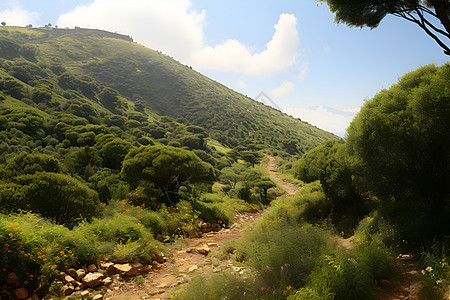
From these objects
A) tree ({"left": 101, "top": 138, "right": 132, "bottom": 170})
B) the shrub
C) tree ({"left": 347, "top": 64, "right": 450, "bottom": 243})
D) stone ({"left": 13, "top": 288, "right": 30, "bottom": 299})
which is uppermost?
tree ({"left": 347, "top": 64, "right": 450, "bottom": 243})

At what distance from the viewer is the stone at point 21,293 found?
4.13 meters

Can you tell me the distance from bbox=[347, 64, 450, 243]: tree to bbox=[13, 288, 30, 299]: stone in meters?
9.21

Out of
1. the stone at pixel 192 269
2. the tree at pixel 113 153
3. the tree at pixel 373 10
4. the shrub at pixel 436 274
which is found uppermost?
the tree at pixel 373 10

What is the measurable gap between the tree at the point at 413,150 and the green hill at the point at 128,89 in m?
59.9

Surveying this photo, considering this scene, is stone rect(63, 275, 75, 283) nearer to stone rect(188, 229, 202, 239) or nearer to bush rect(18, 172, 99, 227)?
bush rect(18, 172, 99, 227)

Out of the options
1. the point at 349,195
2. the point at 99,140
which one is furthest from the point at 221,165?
the point at 349,195

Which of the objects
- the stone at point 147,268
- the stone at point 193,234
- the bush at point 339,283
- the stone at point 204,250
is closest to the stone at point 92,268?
the stone at point 147,268

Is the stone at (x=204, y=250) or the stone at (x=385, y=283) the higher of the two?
the stone at (x=385, y=283)

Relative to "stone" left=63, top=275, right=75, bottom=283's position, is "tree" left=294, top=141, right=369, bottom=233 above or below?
above

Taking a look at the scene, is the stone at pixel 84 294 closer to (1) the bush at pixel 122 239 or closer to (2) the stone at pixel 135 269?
(2) the stone at pixel 135 269

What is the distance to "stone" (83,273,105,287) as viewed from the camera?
16.7 ft

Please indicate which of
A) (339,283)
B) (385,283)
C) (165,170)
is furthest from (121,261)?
(165,170)

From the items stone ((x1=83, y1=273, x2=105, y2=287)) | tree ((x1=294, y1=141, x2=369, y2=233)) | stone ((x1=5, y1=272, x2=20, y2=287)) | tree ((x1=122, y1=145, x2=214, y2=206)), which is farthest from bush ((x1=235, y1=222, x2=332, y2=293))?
tree ((x1=122, y1=145, x2=214, y2=206))

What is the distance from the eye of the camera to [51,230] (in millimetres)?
5629
